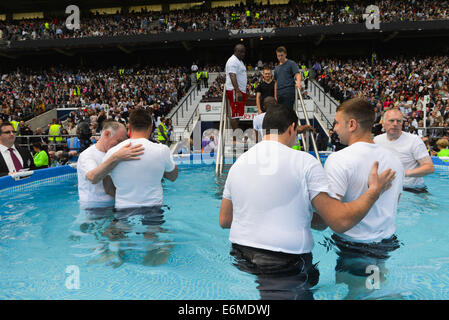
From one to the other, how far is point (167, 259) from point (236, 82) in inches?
161

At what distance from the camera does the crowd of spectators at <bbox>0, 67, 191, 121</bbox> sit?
2039cm

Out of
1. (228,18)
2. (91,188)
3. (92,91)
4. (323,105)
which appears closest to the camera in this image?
(91,188)

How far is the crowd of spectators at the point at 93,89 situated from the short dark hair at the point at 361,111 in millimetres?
15954

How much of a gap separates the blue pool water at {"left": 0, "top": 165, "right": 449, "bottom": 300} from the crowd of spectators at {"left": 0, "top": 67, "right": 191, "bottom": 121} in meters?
14.0

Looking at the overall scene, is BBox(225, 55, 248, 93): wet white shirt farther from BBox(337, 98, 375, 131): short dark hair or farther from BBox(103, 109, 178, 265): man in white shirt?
BBox(337, 98, 375, 131): short dark hair

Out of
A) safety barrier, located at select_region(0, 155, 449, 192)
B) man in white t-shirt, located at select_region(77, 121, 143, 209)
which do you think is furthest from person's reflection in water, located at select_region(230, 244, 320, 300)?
safety barrier, located at select_region(0, 155, 449, 192)

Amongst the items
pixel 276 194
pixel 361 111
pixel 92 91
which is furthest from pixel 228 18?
pixel 276 194

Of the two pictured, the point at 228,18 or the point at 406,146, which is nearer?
the point at 406,146

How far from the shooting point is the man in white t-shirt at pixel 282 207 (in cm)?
193

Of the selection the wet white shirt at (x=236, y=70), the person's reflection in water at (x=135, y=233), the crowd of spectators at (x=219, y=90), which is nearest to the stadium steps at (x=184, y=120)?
the crowd of spectators at (x=219, y=90)

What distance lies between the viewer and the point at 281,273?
2031mm

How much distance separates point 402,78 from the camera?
20109mm

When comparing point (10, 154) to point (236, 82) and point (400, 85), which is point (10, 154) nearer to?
point (236, 82)

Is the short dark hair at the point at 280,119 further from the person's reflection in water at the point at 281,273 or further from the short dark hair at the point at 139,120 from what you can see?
the short dark hair at the point at 139,120
